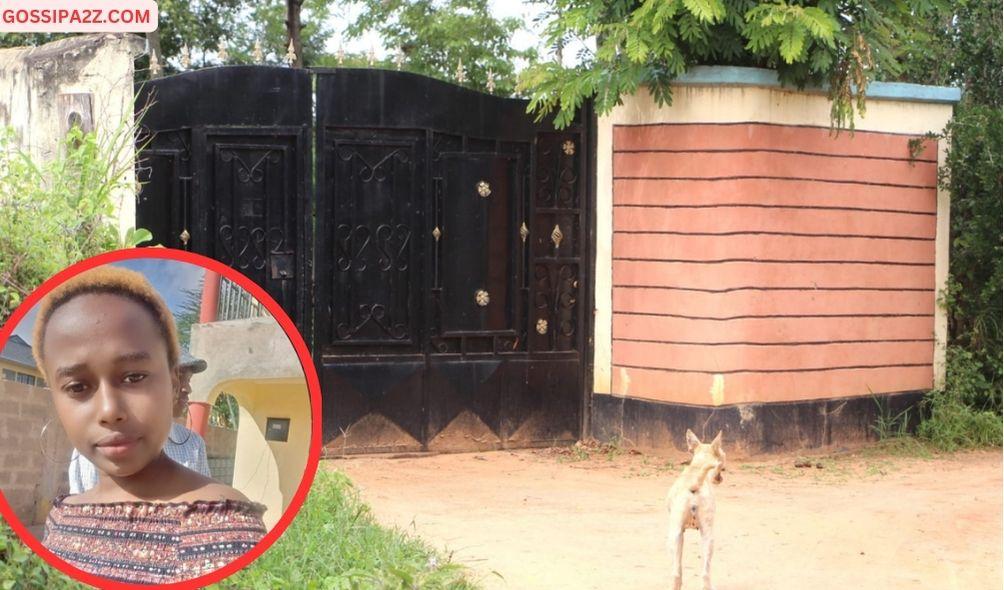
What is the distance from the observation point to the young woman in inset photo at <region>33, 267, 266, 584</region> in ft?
6.66

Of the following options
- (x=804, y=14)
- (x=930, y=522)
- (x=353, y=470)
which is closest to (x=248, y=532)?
(x=930, y=522)

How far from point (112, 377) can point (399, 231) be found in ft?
18.4

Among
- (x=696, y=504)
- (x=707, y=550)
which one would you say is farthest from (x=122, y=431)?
(x=707, y=550)

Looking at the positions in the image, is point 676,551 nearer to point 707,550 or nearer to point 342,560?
point 707,550

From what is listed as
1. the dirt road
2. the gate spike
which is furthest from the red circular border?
the gate spike

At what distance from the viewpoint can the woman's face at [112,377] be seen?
6.64 ft

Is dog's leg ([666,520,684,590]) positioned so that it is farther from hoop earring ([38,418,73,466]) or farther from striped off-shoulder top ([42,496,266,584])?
hoop earring ([38,418,73,466])

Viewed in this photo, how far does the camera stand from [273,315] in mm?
2143

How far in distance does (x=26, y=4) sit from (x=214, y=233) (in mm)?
1871

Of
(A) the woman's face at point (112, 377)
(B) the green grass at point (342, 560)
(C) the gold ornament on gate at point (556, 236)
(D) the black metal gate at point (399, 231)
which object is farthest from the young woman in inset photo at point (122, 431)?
(C) the gold ornament on gate at point (556, 236)

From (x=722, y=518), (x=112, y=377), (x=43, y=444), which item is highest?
(x=112, y=377)

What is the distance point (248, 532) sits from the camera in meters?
2.20

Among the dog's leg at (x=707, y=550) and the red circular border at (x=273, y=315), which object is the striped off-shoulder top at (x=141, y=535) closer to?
the red circular border at (x=273, y=315)

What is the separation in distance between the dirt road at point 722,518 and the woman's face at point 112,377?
9.10ft
